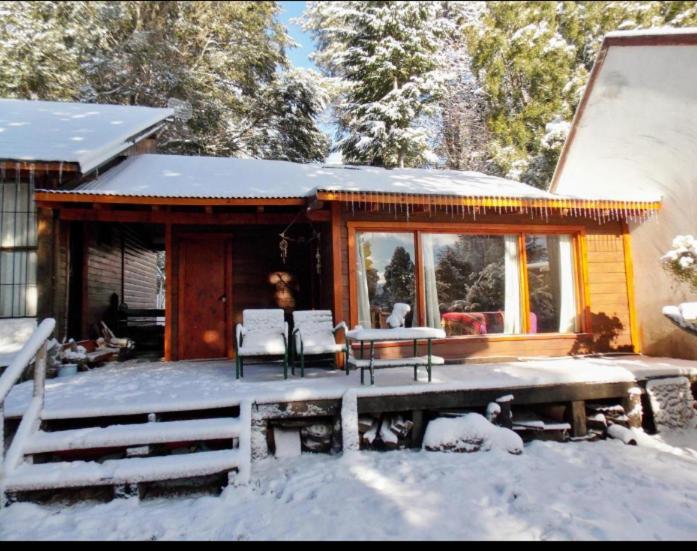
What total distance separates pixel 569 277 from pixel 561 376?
2.58 meters

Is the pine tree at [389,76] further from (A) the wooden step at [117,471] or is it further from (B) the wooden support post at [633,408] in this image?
(A) the wooden step at [117,471]

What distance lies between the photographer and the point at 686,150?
18.4 feet

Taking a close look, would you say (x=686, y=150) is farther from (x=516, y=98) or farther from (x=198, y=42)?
(x=198, y=42)

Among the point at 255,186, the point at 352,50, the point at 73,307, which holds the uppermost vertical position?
the point at 352,50

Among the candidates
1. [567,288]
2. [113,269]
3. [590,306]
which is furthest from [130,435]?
[590,306]

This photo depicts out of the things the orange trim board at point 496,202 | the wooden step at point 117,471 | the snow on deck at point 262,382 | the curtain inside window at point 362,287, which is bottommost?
the wooden step at point 117,471

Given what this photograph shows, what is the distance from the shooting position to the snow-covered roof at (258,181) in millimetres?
5496

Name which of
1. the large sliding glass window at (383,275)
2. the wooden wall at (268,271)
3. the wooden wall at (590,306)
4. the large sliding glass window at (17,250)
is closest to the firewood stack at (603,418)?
the wooden wall at (590,306)

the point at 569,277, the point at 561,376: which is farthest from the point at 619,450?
the point at 569,277

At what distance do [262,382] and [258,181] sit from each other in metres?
3.52

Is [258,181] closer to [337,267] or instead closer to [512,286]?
[337,267]

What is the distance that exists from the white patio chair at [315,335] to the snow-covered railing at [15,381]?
2267 millimetres

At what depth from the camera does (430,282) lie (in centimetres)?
586

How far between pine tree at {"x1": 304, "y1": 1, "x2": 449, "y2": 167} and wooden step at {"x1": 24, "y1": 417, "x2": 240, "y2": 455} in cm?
1278
